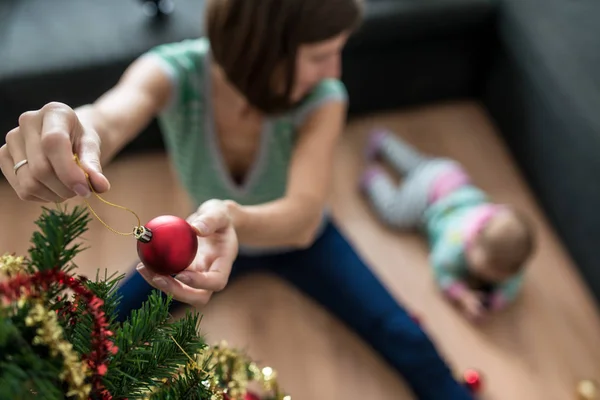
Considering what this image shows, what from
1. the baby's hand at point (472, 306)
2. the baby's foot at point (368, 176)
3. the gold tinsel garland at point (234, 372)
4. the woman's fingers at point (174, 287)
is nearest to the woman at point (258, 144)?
the woman's fingers at point (174, 287)

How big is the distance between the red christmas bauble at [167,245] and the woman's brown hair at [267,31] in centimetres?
45

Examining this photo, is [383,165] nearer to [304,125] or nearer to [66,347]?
[304,125]

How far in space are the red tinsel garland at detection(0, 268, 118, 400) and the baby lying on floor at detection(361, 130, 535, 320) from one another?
3.47 feet

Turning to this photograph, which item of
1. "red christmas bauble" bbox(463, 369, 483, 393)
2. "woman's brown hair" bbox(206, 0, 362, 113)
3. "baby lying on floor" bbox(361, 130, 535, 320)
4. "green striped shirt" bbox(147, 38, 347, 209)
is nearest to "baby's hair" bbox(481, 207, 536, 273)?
"baby lying on floor" bbox(361, 130, 535, 320)

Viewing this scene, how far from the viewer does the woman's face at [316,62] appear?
0.87 m

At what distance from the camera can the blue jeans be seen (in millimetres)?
1151

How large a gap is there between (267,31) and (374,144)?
2.70 ft

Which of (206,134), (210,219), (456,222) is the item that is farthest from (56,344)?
(456,222)

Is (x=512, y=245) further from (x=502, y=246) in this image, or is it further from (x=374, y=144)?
(x=374, y=144)

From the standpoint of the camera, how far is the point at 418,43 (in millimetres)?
1552

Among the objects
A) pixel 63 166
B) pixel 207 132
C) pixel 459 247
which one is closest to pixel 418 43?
pixel 459 247

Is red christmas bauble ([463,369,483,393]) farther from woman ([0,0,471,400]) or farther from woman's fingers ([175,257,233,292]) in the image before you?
woman's fingers ([175,257,233,292])

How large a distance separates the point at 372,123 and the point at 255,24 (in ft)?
2.99

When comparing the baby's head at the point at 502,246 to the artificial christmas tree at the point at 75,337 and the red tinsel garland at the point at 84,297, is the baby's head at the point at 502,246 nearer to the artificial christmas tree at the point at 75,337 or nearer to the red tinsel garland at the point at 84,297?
the artificial christmas tree at the point at 75,337
